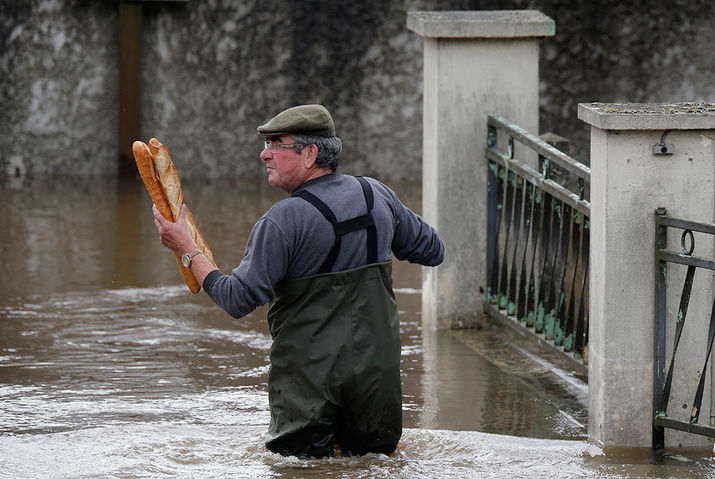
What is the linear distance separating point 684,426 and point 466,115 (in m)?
2.75

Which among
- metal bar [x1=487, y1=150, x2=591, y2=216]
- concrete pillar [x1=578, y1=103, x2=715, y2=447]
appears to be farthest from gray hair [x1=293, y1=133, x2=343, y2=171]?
metal bar [x1=487, y1=150, x2=591, y2=216]

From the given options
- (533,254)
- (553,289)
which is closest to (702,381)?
(553,289)

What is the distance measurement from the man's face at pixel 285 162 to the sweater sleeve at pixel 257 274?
0.23m

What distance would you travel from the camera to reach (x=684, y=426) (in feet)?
18.7

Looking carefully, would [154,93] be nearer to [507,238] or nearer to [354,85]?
[354,85]

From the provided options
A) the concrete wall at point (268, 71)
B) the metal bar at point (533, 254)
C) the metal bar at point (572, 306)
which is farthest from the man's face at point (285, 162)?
the concrete wall at point (268, 71)

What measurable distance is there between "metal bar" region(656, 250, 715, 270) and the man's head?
1408 mm

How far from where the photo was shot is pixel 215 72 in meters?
12.9

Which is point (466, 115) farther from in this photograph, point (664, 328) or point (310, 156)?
point (310, 156)

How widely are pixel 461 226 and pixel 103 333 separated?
2.08 meters

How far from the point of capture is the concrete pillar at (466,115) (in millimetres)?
7836

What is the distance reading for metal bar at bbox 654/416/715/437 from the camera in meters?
5.60

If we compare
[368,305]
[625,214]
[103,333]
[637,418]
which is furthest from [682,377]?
[103,333]

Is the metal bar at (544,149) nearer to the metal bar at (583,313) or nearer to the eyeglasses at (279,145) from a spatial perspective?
the metal bar at (583,313)
